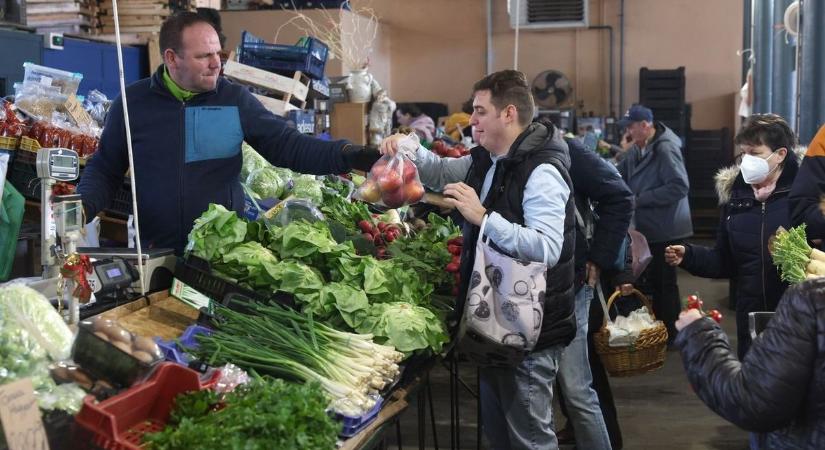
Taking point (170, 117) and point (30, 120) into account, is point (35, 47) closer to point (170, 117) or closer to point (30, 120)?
point (30, 120)

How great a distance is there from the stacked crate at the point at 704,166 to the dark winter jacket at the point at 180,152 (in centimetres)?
1147

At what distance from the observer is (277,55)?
6363 millimetres

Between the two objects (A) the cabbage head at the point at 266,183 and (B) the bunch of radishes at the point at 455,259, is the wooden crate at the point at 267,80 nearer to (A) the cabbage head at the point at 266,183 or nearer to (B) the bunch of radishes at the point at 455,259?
(A) the cabbage head at the point at 266,183

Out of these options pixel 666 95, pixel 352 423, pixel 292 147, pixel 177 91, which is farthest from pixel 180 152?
pixel 666 95

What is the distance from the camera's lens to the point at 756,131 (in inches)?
160

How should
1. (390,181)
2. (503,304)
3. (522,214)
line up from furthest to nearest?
(390,181) < (522,214) < (503,304)

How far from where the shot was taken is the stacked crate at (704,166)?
1428 cm

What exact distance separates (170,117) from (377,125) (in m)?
3.81

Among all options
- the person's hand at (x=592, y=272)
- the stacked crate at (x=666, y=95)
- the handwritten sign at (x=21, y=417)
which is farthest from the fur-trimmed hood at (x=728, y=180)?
the stacked crate at (x=666, y=95)

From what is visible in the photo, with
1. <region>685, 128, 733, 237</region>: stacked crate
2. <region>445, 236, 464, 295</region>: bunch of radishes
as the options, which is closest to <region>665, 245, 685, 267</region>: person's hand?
<region>445, 236, 464, 295</region>: bunch of radishes

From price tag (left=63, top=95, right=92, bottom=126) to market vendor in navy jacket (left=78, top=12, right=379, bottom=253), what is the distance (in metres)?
1.47

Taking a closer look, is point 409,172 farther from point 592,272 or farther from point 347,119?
→ point 347,119

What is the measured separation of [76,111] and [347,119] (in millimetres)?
2457

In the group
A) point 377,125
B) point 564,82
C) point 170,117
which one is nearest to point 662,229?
point 377,125
